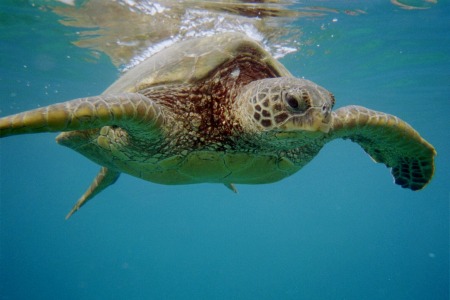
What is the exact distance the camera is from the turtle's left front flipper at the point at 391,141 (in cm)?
376

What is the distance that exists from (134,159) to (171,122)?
2.74 ft

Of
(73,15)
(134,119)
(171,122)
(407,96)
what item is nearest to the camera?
(134,119)

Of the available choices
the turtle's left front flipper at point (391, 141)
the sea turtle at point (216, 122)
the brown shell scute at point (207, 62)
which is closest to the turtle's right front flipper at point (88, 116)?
the sea turtle at point (216, 122)

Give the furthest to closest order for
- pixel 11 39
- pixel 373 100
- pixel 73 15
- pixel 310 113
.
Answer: pixel 373 100 < pixel 11 39 < pixel 73 15 < pixel 310 113

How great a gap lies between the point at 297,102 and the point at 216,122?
111 cm

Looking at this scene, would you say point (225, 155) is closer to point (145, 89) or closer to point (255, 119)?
point (255, 119)

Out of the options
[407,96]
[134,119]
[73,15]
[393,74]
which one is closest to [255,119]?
[134,119]

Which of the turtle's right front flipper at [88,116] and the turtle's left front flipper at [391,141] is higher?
the turtle's right front flipper at [88,116]

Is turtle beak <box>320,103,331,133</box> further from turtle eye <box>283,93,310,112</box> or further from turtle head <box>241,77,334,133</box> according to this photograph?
turtle eye <box>283,93,310,112</box>

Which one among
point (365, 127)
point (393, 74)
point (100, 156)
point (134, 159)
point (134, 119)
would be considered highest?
point (134, 119)

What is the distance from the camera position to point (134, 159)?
3820 mm

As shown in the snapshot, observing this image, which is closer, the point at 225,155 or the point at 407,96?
the point at 225,155

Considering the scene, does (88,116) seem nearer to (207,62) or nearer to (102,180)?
(207,62)

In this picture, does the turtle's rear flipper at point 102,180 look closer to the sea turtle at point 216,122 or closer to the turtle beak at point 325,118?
the sea turtle at point 216,122
